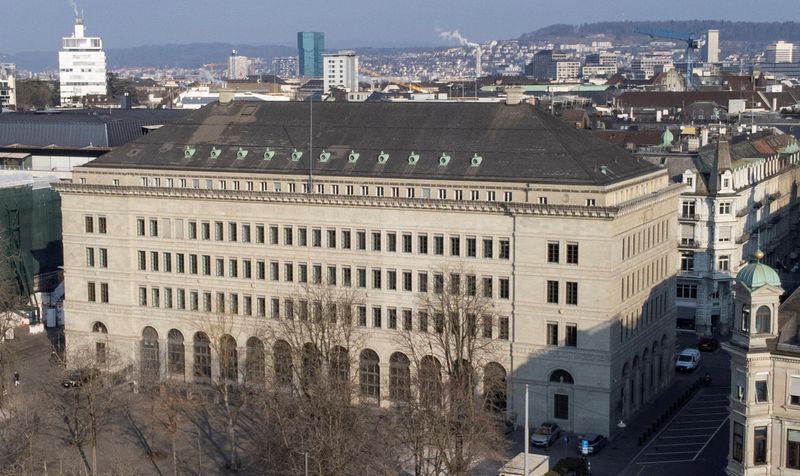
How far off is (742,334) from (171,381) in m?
52.1

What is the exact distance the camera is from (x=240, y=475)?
9525cm

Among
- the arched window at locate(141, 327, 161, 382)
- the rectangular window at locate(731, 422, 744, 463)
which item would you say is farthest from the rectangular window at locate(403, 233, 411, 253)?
the rectangular window at locate(731, 422, 744, 463)

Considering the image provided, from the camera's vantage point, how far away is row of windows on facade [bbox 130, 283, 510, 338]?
10531cm

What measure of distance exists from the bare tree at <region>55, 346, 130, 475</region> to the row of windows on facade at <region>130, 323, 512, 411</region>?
2.16 meters

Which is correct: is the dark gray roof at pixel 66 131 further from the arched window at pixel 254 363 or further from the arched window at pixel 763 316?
the arched window at pixel 763 316

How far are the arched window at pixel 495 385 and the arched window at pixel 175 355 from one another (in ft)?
89.9

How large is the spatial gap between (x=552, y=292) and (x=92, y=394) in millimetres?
34085

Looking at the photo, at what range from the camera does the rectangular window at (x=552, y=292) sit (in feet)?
339

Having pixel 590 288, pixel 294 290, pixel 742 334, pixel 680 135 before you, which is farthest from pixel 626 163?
pixel 680 135

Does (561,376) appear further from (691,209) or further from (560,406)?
(691,209)

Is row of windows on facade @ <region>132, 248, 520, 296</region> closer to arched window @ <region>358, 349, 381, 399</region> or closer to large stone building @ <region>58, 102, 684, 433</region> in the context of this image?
large stone building @ <region>58, 102, 684, 433</region>

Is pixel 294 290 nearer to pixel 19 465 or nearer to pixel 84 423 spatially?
pixel 84 423

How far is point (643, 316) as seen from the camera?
110250 millimetres

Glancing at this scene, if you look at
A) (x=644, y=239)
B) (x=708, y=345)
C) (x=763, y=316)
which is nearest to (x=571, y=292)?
(x=644, y=239)
